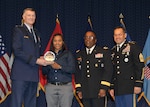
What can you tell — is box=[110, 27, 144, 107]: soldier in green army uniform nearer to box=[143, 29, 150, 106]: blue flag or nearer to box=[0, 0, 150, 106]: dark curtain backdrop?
box=[143, 29, 150, 106]: blue flag

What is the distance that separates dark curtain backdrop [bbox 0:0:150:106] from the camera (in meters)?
5.59

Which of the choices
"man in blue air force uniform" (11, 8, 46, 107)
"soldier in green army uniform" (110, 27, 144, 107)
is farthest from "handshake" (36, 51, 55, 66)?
"soldier in green army uniform" (110, 27, 144, 107)

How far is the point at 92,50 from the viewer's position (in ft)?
13.2

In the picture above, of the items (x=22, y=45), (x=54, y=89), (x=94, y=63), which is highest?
(x=22, y=45)

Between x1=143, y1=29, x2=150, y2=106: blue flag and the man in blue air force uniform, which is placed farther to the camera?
x1=143, y1=29, x2=150, y2=106: blue flag

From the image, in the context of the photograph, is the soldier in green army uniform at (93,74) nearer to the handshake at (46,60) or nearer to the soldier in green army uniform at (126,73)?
the soldier in green army uniform at (126,73)

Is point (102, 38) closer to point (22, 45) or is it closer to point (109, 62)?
point (109, 62)

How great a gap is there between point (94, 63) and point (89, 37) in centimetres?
36

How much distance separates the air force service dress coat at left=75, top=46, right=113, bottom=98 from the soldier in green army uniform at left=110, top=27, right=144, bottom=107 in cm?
13

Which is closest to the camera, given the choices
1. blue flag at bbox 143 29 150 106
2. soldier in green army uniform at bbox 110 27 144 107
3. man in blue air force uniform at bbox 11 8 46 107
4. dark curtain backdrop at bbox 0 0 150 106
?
man in blue air force uniform at bbox 11 8 46 107

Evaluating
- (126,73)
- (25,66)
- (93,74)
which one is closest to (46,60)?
(25,66)

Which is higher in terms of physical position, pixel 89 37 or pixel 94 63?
pixel 89 37

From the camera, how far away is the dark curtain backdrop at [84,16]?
220 inches

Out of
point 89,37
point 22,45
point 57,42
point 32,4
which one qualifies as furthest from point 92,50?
point 32,4
